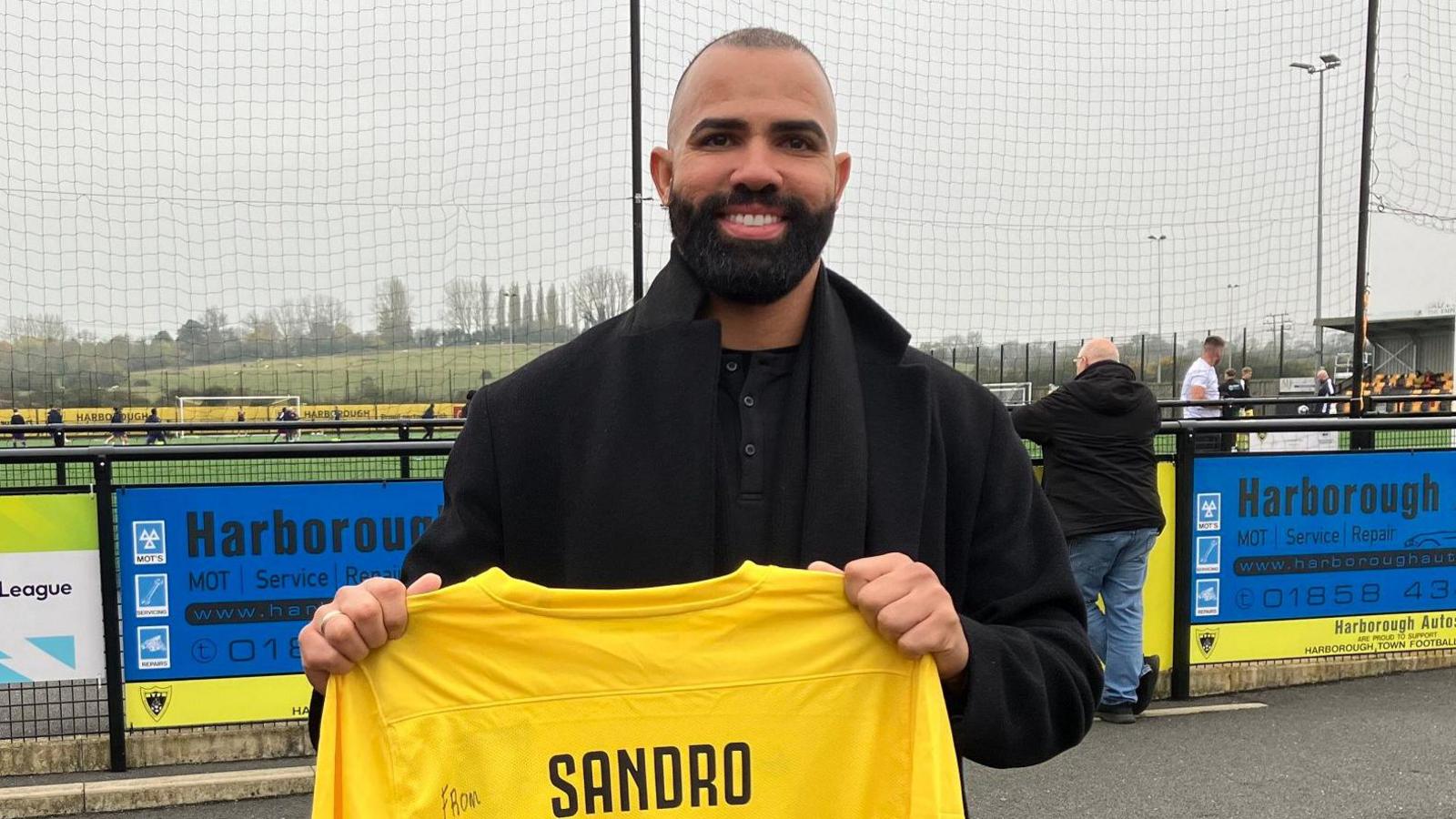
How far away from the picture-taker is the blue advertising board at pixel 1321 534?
626cm

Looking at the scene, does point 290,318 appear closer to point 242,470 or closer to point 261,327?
point 261,327

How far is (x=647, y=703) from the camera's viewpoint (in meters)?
1.65

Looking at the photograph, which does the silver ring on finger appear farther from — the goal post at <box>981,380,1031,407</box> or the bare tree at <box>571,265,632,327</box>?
the goal post at <box>981,380,1031,407</box>

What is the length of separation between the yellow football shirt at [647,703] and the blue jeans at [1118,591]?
4.44 metres

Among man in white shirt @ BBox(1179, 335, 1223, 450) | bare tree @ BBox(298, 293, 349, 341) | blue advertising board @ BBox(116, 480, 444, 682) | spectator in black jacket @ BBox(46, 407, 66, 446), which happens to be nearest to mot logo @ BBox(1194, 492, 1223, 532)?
blue advertising board @ BBox(116, 480, 444, 682)

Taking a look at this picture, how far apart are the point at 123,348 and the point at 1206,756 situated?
25.8ft

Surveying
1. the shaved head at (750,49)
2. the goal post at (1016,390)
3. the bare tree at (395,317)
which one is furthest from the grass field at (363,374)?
the goal post at (1016,390)

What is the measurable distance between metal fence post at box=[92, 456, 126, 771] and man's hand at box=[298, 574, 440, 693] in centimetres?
419

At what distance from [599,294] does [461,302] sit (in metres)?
1.41

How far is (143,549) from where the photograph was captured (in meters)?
5.15

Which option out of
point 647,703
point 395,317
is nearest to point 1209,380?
point 395,317

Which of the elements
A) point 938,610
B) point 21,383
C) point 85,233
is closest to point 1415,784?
point 938,610

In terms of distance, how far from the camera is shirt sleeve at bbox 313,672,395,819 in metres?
1.56

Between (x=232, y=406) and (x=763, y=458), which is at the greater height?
(x=763, y=458)
